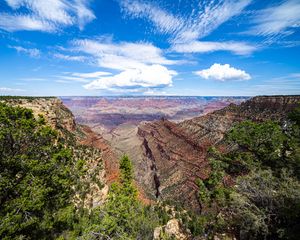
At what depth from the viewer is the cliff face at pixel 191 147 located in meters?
73.9

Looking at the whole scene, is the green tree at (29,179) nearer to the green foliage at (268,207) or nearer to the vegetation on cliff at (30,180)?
the vegetation on cliff at (30,180)

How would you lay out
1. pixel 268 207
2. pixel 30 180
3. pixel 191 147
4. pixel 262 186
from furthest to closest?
pixel 191 147
pixel 262 186
pixel 268 207
pixel 30 180

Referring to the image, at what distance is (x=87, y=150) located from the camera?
4875 cm


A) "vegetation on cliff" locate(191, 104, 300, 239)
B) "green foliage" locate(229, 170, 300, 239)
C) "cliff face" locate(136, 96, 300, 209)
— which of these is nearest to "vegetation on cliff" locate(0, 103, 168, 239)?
"green foliage" locate(229, 170, 300, 239)

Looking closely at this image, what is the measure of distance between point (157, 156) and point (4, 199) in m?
120

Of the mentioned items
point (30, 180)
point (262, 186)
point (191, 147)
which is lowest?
point (191, 147)

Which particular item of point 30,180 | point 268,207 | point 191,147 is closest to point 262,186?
point 268,207

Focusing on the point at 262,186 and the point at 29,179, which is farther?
the point at 262,186

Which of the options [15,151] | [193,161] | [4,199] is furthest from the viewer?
[193,161]

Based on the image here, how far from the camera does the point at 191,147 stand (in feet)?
335

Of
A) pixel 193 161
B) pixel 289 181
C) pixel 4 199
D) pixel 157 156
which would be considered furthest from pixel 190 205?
pixel 157 156

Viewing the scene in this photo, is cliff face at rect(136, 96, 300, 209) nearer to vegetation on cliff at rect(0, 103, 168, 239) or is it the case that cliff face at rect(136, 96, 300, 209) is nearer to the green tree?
vegetation on cliff at rect(0, 103, 168, 239)

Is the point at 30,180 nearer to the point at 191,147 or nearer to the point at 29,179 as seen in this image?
the point at 29,179

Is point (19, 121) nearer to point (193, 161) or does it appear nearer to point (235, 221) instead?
point (235, 221)
